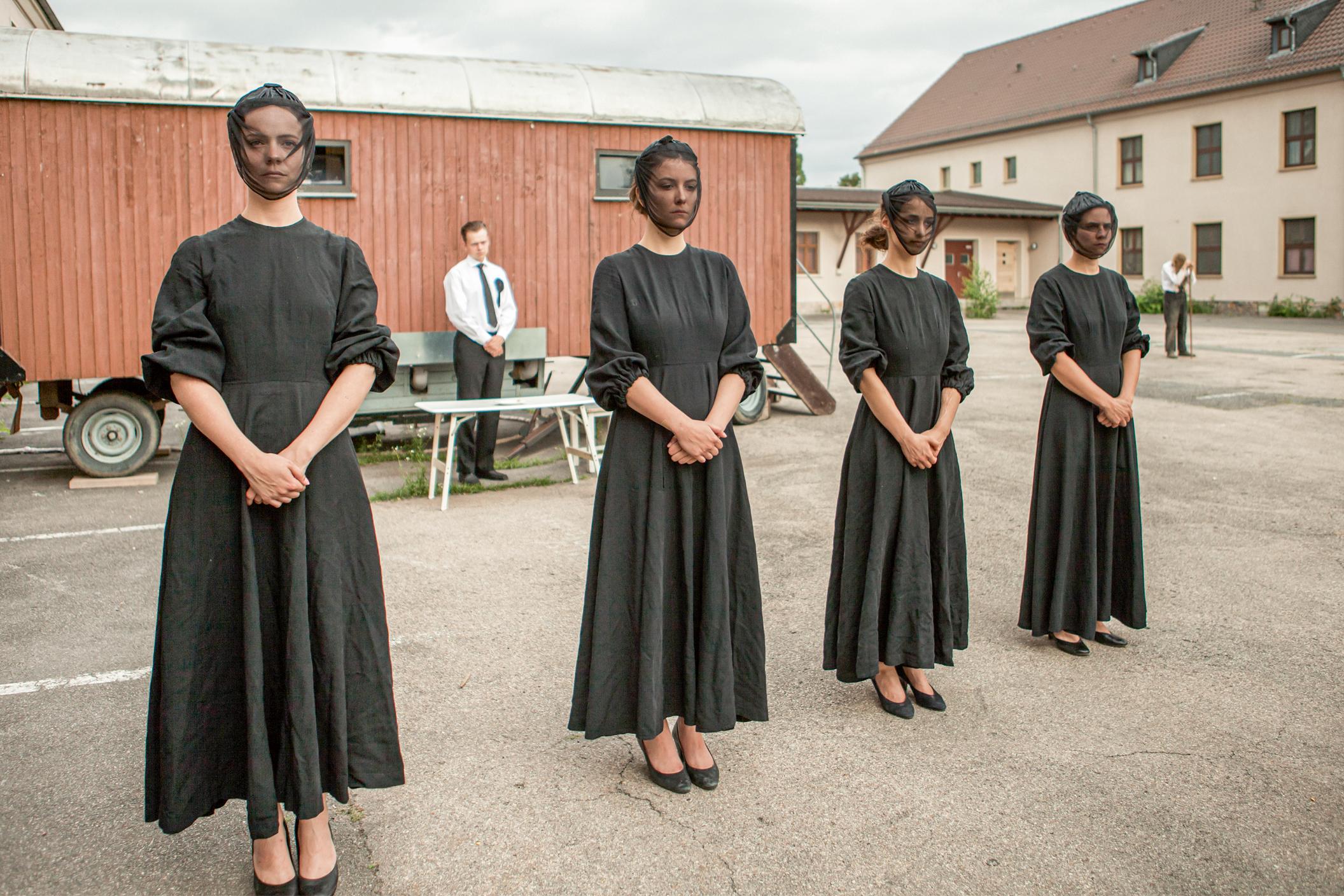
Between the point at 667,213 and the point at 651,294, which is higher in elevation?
the point at 667,213

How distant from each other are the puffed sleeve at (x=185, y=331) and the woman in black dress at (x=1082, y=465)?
343 cm

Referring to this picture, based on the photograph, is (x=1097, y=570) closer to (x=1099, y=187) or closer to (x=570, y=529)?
(x=570, y=529)

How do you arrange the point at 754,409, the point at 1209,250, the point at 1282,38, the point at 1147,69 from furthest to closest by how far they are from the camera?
the point at 1147,69 → the point at 1209,250 → the point at 1282,38 → the point at 754,409

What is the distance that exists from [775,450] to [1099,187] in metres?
31.4

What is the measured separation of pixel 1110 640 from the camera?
4.94m

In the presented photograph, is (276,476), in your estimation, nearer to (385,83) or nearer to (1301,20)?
(385,83)

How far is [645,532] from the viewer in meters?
3.46

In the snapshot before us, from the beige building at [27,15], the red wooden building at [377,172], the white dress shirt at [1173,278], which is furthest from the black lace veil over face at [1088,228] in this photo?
the beige building at [27,15]

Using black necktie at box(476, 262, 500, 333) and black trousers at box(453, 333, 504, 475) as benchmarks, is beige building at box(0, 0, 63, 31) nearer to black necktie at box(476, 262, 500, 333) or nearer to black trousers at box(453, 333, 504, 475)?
black necktie at box(476, 262, 500, 333)

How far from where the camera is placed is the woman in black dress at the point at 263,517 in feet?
9.08

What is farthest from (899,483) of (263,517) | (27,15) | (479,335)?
(27,15)

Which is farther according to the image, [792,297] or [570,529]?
[792,297]

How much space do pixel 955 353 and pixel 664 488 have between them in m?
1.51

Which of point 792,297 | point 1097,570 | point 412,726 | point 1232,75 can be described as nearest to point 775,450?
point 792,297
